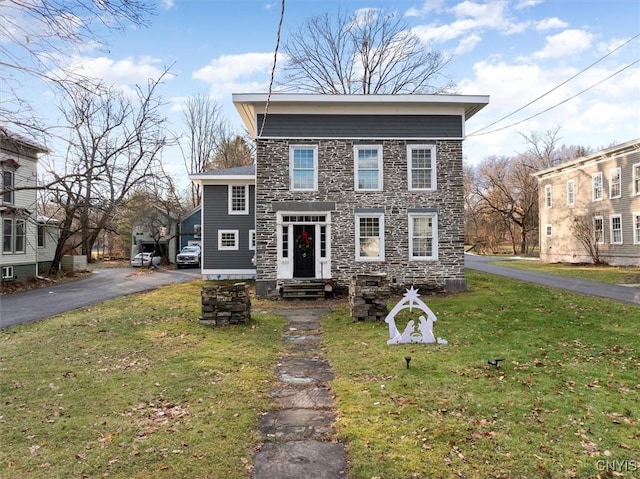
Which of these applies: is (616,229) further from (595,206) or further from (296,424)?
(296,424)

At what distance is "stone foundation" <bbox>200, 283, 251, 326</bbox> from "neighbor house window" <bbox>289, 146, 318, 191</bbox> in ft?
19.5

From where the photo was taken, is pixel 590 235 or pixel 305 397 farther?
pixel 590 235

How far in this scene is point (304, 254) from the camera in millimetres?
15867

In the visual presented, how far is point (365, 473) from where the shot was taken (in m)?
3.69

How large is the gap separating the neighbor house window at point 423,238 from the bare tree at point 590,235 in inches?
696

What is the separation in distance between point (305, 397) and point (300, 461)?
5.82 feet

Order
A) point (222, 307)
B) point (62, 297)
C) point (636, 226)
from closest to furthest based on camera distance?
point (222, 307)
point (62, 297)
point (636, 226)

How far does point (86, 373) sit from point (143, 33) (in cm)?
517

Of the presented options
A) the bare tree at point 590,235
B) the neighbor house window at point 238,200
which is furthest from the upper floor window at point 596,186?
the neighbor house window at point 238,200

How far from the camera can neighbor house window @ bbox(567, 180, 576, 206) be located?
3000 centimetres

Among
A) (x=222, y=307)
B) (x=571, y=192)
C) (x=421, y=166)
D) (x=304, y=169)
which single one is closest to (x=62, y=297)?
(x=222, y=307)

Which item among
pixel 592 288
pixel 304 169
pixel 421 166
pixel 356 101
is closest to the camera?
pixel 356 101

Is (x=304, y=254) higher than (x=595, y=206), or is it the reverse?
(x=595, y=206)

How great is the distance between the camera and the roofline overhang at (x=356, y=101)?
14.9 meters
